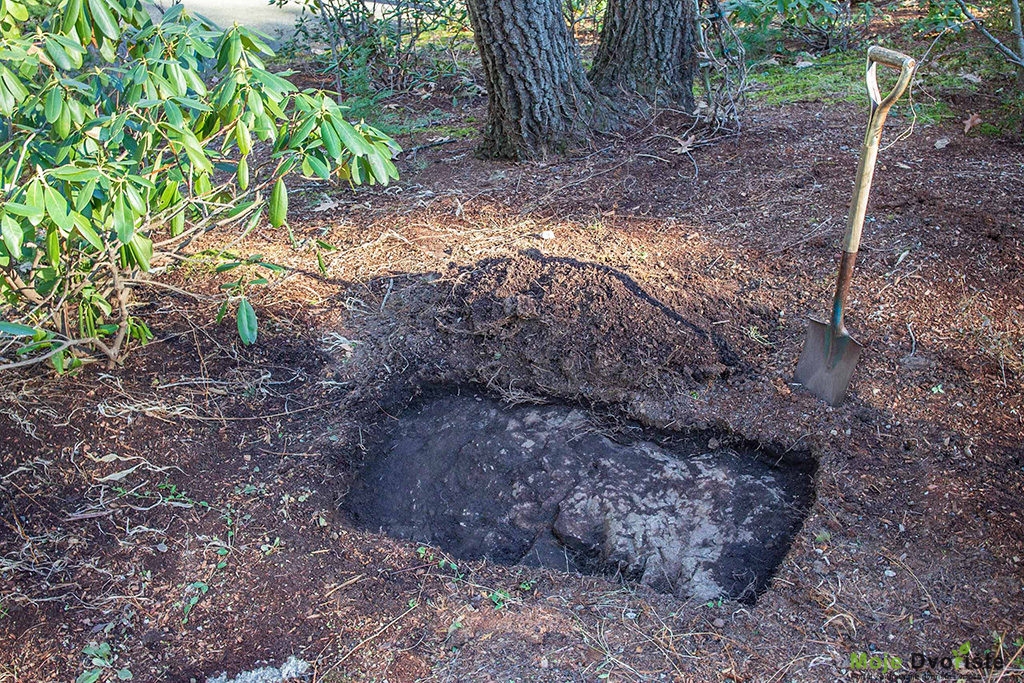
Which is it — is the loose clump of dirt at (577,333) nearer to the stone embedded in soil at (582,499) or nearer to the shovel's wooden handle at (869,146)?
the stone embedded in soil at (582,499)

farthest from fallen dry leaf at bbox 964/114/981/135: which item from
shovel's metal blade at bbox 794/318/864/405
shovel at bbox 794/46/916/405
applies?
shovel's metal blade at bbox 794/318/864/405

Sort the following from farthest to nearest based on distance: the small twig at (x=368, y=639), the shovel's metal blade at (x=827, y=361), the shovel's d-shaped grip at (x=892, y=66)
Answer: the shovel's metal blade at (x=827, y=361) < the shovel's d-shaped grip at (x=892, y=66) < the small twig at (x=368, y=639)

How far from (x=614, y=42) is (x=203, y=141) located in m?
2.90

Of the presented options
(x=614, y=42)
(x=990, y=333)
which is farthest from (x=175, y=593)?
(x=614, y=42)

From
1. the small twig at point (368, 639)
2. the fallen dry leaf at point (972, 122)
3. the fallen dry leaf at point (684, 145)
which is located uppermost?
the fallen dry leaf at point (684, 145)

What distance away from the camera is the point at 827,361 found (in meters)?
2.94

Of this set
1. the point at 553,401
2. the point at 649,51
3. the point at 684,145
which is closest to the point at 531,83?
the point at 649,51

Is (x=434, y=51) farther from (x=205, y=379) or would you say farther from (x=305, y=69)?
(x=205, y=379)

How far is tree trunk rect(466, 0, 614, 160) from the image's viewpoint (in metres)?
4.35

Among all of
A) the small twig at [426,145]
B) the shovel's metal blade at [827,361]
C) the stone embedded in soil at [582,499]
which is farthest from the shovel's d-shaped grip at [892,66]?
the small twig at [426,145]

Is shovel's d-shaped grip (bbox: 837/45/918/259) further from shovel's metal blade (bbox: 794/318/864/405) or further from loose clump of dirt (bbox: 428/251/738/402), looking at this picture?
loose clump of dirt (bbox: 428/251/738/402)

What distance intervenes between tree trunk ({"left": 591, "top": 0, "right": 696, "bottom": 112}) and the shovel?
2.07 m

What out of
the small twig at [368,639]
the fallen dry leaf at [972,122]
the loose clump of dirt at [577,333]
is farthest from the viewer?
the fallen dry leaf at [972,122]

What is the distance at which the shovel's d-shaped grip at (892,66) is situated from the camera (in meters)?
2.43
